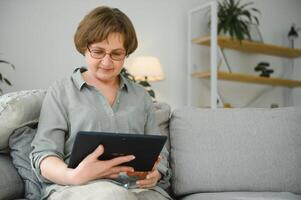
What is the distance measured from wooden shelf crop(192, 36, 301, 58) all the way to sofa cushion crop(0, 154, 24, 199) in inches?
123

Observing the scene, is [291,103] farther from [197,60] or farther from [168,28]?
[168,28]

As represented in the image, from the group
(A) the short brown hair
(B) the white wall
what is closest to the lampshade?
(B) the white wall

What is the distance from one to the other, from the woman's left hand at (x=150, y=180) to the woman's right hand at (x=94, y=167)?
128 millimetres

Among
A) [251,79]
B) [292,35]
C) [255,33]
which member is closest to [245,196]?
[251,79]

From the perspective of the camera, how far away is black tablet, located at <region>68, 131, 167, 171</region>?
3.29 feet

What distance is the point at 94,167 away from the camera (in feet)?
3.47

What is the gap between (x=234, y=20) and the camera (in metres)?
4.19

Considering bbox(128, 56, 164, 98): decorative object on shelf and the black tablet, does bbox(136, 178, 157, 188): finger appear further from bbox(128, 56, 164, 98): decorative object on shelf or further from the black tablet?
bbox(128, 56, 164, 98): decorative object on shelf

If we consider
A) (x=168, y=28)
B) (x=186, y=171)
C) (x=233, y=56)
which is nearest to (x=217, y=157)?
(x=186, y=171)

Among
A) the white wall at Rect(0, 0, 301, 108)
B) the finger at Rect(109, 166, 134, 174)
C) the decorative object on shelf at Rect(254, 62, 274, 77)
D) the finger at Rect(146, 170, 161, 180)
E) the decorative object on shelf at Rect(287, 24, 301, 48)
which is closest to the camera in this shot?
the finger at Rect(109, 166, 134, 174)

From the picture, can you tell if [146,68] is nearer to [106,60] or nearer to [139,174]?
[106,60]

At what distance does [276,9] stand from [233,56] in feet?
3.20

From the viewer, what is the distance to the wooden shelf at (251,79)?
418cm

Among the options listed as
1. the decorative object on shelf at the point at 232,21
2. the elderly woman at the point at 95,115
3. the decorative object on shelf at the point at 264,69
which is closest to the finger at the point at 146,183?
the elderly woman at the point at 95,115
